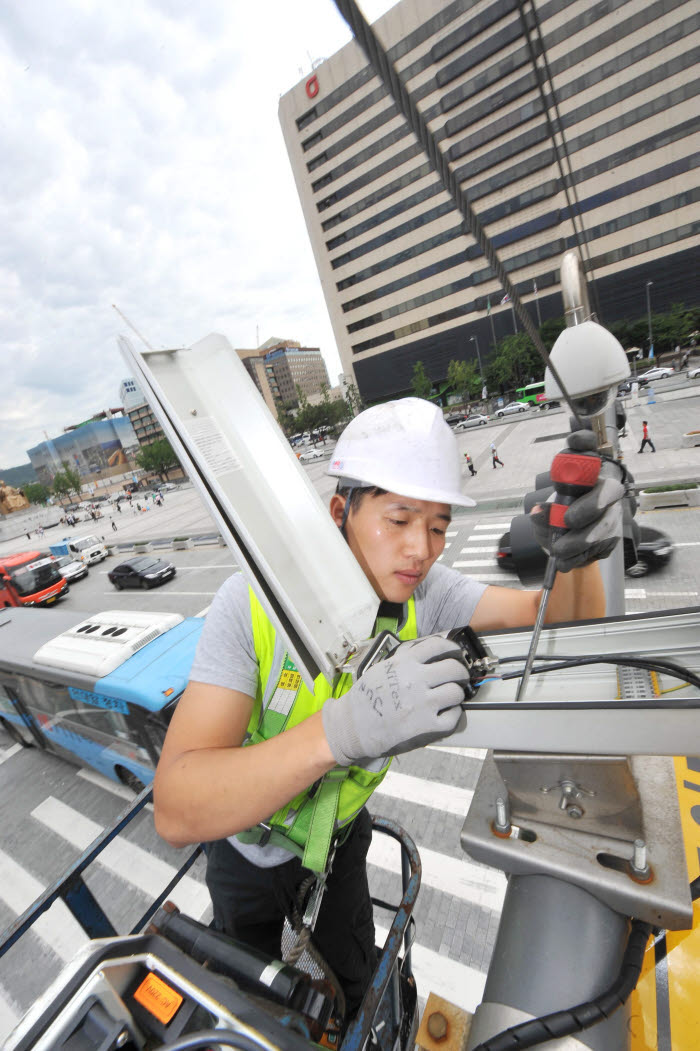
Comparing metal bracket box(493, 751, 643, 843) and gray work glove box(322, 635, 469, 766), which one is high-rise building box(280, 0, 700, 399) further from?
metal bracket box(493, 751, 643, 843)

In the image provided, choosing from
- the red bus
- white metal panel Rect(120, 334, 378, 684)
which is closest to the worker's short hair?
white metal panel Rect(120, 334, 378, 684)

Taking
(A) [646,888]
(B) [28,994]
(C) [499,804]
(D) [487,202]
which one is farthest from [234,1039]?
(D) [487,202]

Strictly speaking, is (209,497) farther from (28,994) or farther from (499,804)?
(28,994)

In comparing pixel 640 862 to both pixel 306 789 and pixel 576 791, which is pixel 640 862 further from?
pixel 306 789

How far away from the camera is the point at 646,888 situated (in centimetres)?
110

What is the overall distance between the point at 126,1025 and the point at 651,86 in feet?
181

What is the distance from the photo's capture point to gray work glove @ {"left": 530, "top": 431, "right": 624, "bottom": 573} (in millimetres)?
1873

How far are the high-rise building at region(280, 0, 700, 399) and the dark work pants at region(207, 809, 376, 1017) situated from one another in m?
30.8

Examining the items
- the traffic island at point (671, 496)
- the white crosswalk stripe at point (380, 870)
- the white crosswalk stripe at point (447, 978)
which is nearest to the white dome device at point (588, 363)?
the white crosswalk stripe at point (380, 870)

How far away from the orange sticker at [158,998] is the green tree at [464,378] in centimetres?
5398

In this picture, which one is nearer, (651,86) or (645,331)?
(651,86)

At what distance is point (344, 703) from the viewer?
1408 mm

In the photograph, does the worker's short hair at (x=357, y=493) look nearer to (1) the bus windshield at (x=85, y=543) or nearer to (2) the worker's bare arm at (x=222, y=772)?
(2) the worker's bare arm at (x=222, y=772)

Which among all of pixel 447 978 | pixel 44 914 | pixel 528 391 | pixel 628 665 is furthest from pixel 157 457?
pixel 628 665
